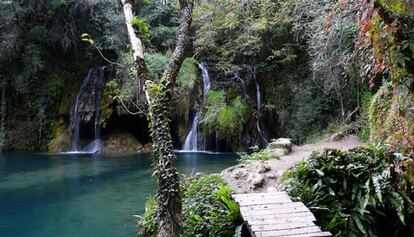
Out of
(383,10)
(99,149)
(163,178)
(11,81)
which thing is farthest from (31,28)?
(383,10)

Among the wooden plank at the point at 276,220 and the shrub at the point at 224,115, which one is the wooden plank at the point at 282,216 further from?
the shrub at the point at 224,115

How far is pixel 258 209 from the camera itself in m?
5.00

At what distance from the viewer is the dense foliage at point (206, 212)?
208 inches

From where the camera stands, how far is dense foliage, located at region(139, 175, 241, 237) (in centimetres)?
529

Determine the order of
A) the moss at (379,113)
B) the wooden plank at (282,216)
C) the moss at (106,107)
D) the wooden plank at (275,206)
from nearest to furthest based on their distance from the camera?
the wooden plank at (282,216), the wooden plank at (275,206), the moss at (379,113), the moss at (106,107)

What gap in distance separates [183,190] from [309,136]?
8313mm

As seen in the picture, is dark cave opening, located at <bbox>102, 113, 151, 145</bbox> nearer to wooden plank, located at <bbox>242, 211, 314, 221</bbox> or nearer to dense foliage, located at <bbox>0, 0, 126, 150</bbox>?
dense foliage, located at <bbox>0, 0, 126, 150</bbox>

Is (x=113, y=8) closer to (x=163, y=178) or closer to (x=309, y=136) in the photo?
(x=309, y=136)

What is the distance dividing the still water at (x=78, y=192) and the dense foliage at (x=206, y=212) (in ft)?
2.39

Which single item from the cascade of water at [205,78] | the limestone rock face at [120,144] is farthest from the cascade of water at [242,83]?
the limestone rock face at [120,144]

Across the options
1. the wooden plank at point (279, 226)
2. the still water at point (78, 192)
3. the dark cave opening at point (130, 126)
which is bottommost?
the still water at point (78, 192)

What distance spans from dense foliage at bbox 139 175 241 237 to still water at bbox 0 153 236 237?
0.73 metres

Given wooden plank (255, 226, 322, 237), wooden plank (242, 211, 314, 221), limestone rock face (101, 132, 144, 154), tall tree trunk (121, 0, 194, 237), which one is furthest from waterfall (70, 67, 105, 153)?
wooden plank (255, 226, 322, 237)

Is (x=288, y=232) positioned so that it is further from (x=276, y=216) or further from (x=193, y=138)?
(x=193, y=138)
